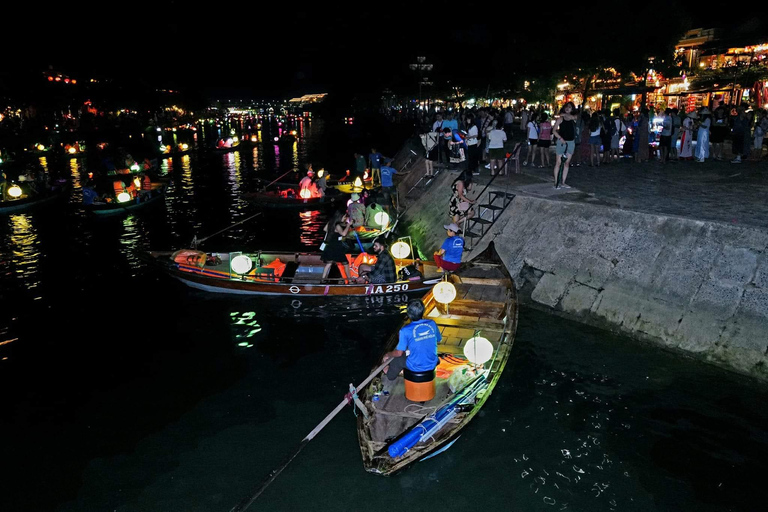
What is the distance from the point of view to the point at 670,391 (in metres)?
9.87

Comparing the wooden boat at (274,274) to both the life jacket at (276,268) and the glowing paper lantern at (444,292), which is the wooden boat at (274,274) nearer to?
the life jacket at (276,268)

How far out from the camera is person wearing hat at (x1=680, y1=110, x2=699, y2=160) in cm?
1986

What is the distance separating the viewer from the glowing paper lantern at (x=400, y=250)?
15773 mm

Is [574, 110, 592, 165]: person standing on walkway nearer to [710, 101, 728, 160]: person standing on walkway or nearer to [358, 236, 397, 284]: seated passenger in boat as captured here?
[710, 101, 728, 160]: person standing on walkway

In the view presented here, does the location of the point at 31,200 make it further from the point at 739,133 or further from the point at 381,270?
the point at 739,133

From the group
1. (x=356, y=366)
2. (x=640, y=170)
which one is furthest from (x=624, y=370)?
(x=640, y=170)

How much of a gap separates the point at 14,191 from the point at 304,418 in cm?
2861

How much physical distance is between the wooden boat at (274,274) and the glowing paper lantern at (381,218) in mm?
4017

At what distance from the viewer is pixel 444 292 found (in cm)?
1099

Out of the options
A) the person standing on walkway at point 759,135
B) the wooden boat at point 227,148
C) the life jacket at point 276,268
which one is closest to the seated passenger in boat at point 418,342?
the life jacket at point 276,268

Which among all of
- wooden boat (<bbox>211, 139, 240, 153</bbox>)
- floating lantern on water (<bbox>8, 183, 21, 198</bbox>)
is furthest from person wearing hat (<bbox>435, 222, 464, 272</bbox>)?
wooden boat (<bbox>211, 139, 240, 153</bbox>)

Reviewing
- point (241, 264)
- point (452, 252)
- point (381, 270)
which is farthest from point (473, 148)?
point (241, 264)

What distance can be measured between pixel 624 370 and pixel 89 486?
1019cm

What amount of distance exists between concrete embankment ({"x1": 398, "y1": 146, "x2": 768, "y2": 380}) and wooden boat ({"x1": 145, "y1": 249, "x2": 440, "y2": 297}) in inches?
127
